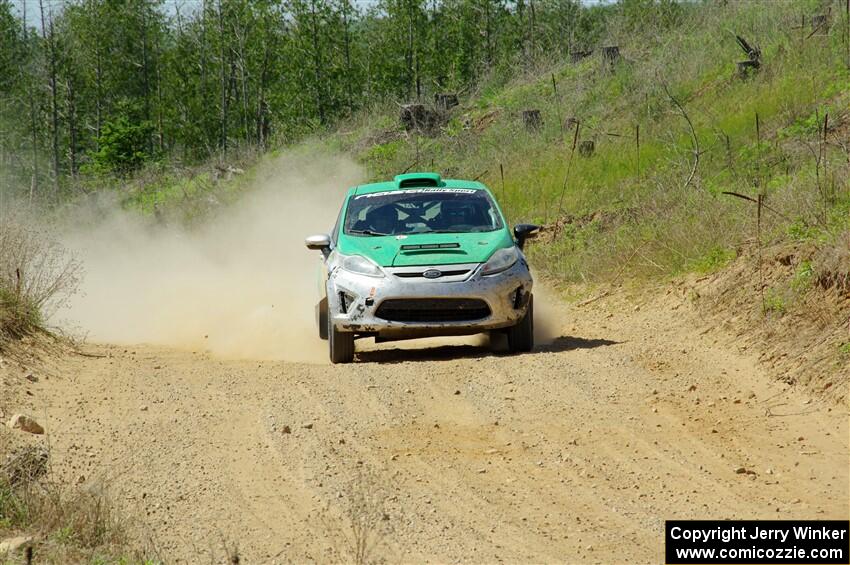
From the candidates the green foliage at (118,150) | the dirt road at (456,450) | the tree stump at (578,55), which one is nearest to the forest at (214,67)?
the green foliage at (118,150)

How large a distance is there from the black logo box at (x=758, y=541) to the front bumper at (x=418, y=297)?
5.17m

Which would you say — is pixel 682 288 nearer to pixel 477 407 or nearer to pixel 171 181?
pixel 477 407

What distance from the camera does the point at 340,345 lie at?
38.5ft

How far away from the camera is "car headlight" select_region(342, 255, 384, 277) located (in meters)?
11.5

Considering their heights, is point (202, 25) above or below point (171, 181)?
above

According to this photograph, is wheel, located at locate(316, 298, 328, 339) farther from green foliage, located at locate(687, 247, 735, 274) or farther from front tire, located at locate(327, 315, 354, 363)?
green foliage, located at locate(687, 247, 735, 274)

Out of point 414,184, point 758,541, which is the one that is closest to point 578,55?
point 414,184

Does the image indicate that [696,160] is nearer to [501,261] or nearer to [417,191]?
[417,191]

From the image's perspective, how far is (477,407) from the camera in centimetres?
927

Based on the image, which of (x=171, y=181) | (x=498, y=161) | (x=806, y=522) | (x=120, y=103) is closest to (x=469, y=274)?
(x=806, y=522)

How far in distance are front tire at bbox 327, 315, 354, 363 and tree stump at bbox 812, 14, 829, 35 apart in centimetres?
1396

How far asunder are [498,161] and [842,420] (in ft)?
54.1

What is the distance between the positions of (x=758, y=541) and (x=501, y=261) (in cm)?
596

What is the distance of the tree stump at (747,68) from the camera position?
22078mm
